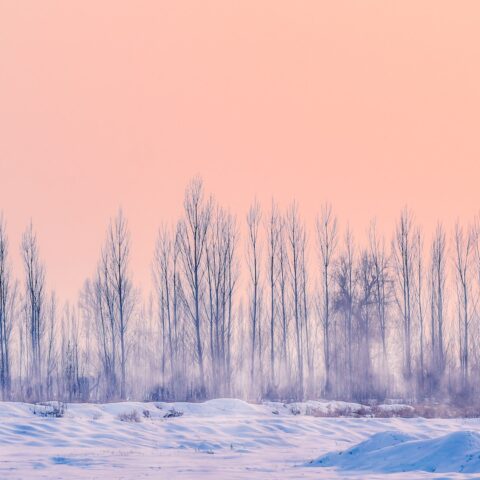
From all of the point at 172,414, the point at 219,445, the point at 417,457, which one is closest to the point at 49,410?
the point at 172,414

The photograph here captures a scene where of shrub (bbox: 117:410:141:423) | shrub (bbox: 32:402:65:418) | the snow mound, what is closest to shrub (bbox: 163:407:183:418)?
shrub (bbox: 117:410:141:423)

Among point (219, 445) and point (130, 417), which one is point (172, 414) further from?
point (219, 445)

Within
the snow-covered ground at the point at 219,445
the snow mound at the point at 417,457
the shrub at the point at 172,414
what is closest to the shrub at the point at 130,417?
the snow-covered ground at the point at 219,445

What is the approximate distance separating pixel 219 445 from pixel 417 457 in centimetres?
495

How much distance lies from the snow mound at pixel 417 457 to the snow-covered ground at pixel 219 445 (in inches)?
0.6

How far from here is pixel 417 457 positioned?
14312 millimetres

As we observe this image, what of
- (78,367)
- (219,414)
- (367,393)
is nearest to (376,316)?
(367,393)

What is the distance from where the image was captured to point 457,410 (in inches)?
1189

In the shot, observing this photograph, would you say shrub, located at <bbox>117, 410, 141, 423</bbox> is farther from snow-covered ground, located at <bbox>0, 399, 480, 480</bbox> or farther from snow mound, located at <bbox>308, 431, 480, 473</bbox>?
snow mound, located at <bbox>308, 431, 480, 473</bbox>

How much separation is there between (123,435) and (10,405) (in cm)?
517

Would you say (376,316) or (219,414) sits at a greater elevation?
(376,316)

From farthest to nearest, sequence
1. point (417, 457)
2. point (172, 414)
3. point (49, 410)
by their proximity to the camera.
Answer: point (172, 414) < point (49, 410) < point (417, 457)

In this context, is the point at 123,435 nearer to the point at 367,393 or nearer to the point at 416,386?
the point at 367,393

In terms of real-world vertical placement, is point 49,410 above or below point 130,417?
above
